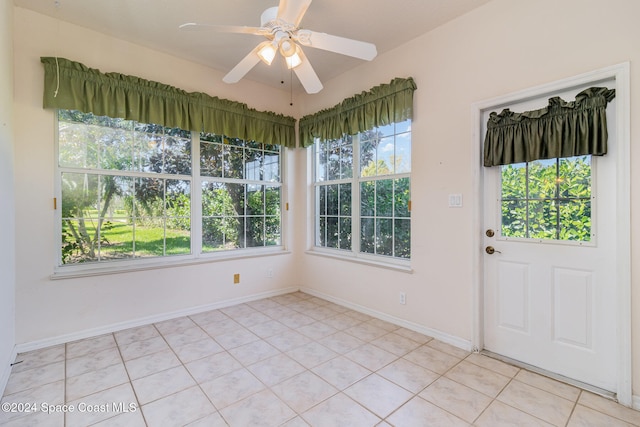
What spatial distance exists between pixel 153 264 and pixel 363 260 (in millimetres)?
2277

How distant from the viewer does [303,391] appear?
1.94m

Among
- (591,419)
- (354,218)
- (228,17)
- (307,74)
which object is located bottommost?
(591,419)

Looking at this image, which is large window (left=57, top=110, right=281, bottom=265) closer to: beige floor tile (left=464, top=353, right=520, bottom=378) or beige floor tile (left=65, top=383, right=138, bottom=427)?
beige floor tile (left=65, top=383, right=138, bottom=427)

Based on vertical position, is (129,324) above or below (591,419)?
above

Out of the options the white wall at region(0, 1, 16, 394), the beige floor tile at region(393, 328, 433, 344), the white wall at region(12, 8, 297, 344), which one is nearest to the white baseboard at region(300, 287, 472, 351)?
the beige floor tile at region(393, 328, 433, 344)

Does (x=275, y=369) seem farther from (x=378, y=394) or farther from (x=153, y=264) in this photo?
(x=153, y=264)

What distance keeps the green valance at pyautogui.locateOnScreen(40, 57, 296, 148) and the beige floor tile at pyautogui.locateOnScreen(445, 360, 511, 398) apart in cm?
318

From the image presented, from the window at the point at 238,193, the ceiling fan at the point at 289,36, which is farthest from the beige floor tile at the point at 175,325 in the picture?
the ceiling fan at the point at 289,36

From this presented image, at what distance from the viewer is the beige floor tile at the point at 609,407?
1.68 m

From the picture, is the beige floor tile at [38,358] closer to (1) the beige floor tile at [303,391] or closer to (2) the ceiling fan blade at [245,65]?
(1) the beige floor tile at [303,391]

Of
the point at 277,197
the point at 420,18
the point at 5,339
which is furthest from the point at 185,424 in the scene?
the point at 420,18

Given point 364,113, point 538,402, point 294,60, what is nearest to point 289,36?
point 294,60

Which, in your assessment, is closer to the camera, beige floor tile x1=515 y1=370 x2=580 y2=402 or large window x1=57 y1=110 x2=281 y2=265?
beige floor tile x1=515 y1=370 x2=580 y2=402

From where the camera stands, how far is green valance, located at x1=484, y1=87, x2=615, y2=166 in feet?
6.15
